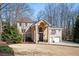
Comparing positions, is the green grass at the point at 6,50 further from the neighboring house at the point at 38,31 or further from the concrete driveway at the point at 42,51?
the neighboring house at the point at 38,31

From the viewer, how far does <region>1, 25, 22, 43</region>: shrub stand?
267 inches

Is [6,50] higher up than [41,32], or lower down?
lower down

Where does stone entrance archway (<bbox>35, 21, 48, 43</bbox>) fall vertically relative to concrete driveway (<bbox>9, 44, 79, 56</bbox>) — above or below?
above

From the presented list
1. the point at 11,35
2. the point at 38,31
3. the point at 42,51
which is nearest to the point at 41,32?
the point at 38,31

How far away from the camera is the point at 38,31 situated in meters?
6.83

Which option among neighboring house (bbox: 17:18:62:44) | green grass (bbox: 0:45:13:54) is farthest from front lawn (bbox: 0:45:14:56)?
neighboring house (bbox: 17:18:62:44)

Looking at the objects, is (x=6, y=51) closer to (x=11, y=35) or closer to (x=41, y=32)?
(x=11, y=35)

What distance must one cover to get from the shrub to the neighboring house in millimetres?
64

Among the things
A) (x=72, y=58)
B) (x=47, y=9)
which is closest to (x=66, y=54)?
(x=72, y=58)

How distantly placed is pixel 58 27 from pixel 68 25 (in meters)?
0.13

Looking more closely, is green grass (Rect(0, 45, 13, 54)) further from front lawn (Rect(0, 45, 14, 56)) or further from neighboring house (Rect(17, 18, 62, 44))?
neighboring house (Rect(17, 18, 62, 44))

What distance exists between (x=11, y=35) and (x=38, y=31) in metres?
0.35

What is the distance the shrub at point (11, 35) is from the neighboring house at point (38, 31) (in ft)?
0.21

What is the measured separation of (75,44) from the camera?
6777 millimetres
